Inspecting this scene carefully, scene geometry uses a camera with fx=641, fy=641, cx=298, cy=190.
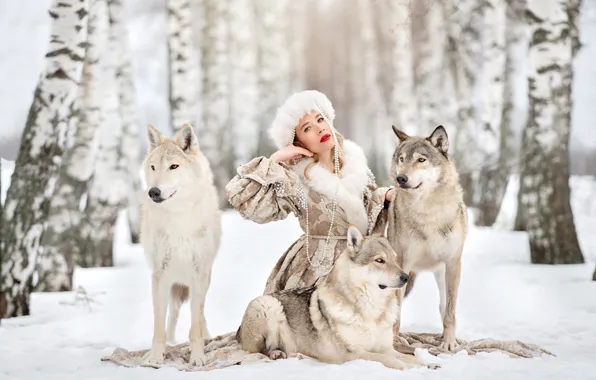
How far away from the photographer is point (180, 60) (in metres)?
7.60

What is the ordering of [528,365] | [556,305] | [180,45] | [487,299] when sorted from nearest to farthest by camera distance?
[528,365] < [556,305] < [487,299] < [180,45]

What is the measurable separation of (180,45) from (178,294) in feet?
16.7

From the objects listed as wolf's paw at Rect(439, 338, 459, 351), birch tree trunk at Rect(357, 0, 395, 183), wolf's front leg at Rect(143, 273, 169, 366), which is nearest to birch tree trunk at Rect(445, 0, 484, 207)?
birch tree trunk at Rect(357, 0, 395, 183)

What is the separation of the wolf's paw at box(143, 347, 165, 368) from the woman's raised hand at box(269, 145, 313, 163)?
103 centimetres

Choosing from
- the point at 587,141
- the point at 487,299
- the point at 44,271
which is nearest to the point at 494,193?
the point at 587,141

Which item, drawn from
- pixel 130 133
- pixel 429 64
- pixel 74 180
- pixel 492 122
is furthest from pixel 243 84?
pixel 74 180

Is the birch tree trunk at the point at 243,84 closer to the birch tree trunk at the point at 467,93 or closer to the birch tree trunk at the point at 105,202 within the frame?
the birch tree trunk at the point at 467,93

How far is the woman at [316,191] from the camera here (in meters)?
3.16

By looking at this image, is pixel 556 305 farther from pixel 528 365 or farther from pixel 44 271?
pixel 44 271

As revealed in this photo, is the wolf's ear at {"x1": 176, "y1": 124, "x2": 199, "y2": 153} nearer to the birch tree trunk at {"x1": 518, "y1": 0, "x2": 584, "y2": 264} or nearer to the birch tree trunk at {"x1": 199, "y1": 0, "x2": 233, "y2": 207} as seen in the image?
the birch tree trunk at {"x1": 518, "y1": 0, "x2": 584, "y2": 264}

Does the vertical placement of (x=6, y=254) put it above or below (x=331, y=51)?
below

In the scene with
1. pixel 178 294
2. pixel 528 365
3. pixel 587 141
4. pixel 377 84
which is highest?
pixel 377 84

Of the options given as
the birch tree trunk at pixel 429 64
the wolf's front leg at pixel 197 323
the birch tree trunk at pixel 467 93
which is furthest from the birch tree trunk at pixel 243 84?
the wolf's front leg at pixel 197 323

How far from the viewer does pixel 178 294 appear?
311 centimetres
